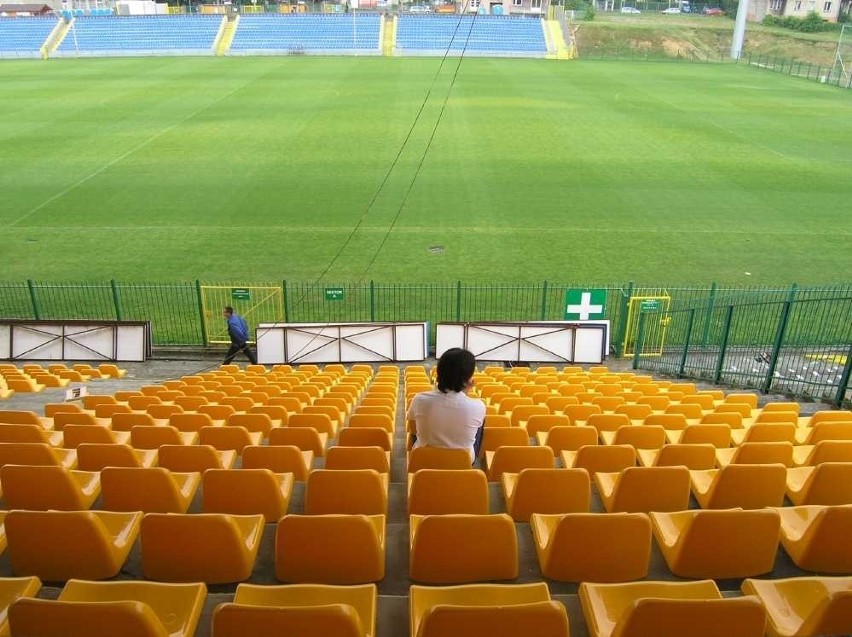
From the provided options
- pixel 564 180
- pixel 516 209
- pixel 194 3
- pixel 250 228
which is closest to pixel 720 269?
pixel 516 209

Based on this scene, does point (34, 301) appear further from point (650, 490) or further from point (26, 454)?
point (650, 490)

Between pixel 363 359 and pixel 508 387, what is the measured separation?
480cm

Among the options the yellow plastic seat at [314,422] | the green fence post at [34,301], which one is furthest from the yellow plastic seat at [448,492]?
the green fence post at [34,301]

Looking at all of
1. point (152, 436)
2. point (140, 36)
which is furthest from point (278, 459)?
point (140, 36)

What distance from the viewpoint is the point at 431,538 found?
122 inches

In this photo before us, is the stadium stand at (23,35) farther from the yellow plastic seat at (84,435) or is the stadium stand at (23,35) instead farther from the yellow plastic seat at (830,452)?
the yellow plastic seat at (830,452)

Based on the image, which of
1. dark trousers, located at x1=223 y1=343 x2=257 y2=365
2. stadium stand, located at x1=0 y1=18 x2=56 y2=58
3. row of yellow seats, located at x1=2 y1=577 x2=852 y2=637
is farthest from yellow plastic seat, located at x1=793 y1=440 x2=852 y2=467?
stadium stand, located at x1=0 y1=18 x2=56 y2=58

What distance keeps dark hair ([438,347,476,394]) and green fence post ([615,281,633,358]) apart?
10.0 meters

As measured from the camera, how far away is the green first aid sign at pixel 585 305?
13375mm

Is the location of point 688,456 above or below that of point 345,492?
below

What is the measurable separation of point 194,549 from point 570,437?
339 cm

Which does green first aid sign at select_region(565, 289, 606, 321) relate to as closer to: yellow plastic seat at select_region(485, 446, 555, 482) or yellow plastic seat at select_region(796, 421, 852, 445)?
yellow plastic seat at select_region(796, 421, 852, 445)

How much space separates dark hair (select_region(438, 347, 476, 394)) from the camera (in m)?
3.89

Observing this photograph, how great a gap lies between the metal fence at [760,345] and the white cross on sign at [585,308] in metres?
1.08
